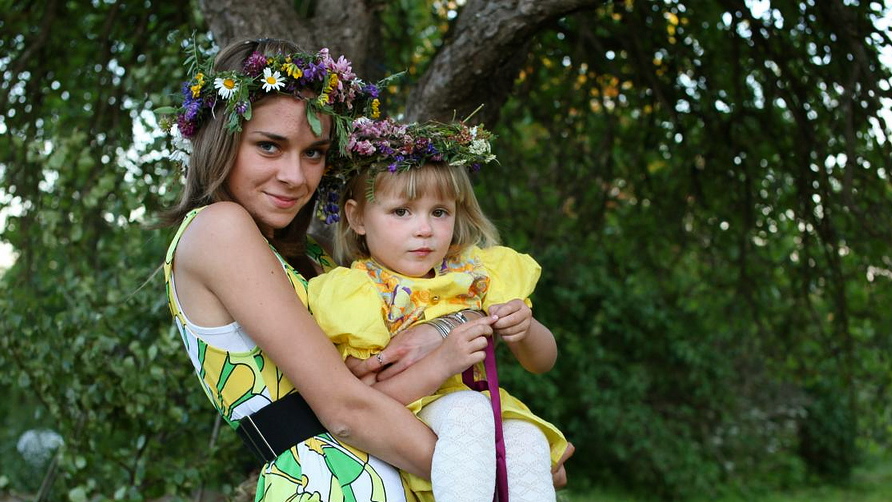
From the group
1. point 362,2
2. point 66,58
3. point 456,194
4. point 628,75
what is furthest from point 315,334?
point 66,58

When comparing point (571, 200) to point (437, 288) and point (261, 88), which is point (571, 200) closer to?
point (437, 288)

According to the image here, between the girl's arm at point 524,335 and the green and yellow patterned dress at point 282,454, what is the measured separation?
1.44ft

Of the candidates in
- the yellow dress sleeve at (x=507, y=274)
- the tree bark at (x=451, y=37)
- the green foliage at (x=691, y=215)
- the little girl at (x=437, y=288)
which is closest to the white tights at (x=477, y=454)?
the little girl at (x=437, y=288)

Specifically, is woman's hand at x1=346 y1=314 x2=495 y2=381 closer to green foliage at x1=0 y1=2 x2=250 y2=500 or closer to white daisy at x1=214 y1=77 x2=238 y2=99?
white daisy at x1=214 y1=77 x2=238 y2=99

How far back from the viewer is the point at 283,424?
2.10 meters

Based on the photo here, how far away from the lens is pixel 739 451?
849 cm

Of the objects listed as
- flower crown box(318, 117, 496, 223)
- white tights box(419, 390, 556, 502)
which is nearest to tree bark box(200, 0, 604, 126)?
flower crown box(318, 117, 496, 223)

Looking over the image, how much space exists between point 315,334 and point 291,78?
645 mm

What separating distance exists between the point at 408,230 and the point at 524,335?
0.40 metres

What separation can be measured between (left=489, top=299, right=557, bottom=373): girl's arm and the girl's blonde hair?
30 centimetres

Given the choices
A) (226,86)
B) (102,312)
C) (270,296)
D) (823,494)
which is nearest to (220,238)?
(270,296)

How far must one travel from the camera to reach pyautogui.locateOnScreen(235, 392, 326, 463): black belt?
210 centimetres

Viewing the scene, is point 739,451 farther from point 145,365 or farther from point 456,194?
point 456,194

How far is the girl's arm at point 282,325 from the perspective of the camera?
6.48 feet
